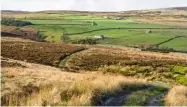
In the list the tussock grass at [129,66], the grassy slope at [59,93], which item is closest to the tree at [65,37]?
the tussock grass at [129,66]

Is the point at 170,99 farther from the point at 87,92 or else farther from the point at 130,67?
the point at 130,67

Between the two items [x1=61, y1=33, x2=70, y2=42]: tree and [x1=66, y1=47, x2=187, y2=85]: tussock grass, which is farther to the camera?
[x1=61, y1=33, x2=70, y2=42]: tree

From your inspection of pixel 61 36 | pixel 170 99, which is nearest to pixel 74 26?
pixel 61 36

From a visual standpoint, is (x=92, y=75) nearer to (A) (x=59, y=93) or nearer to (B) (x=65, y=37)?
(A) (x=59, y=93)

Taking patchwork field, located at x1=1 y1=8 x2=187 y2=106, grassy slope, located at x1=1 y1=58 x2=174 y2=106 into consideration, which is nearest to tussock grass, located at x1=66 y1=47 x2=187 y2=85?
patchwork field, located at x1=1 y1=8 x2=187 y2=106

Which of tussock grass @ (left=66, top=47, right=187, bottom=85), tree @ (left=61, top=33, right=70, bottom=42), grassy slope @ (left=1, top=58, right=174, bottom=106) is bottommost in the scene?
tree @ (left=61, top=33, right=70, bottom=42)

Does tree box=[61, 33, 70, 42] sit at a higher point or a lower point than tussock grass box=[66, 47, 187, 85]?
lower

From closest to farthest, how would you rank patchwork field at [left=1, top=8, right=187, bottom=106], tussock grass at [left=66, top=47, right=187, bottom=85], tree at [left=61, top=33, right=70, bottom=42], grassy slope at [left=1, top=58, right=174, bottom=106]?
grassy slope at [left=1, top=58, right=174, bottom=106], patchwork field at [left=1, top=8, right=187, bottom=106], tussock grass at [left=66, top=47, right=187, bottom=85], tree at [left=61, top=33, right=70, bottom=42]

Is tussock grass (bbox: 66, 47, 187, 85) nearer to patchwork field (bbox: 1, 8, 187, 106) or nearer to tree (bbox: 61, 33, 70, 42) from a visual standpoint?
patchwork field (bbox: 1, 8, 187, 106)

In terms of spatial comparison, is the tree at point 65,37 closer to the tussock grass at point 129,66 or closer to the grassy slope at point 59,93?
the tussock grass at point 129,66

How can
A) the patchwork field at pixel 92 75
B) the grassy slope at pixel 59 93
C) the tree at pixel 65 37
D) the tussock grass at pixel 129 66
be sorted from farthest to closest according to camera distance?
the tree at pixel 65 37
the tussock grass at pixel 129 66
the patchwork field at pixel 92 75
the grassy slope at pixel 59 93

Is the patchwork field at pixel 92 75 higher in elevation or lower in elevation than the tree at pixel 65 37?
higher

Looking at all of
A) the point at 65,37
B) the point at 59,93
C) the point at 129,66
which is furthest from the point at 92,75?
the point at 65,37

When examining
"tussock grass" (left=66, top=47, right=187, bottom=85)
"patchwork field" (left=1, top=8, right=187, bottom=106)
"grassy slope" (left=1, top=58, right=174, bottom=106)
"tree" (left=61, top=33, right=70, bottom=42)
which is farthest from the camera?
"tree" (left=61, top=33, right=70, bottom=42)
